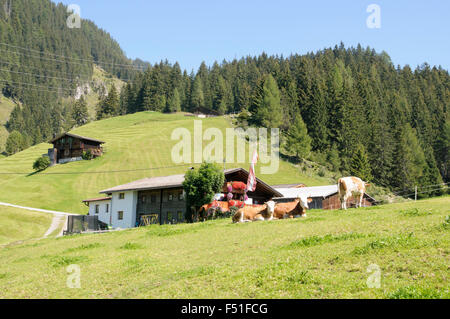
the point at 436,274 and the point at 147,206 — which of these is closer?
the point at 436,274

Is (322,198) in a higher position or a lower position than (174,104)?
lower

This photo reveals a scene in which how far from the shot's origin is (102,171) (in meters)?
82.5

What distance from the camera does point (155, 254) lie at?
1641 centimetres

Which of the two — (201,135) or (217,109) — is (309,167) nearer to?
(201,135)

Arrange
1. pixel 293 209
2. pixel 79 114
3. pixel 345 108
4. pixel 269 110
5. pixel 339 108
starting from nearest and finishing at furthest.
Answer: pixel 293 209
pixel 345 108
pixel 339 108
pixel 269 110
pixel 79 114

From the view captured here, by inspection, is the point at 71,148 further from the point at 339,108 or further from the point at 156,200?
the point at 339,108

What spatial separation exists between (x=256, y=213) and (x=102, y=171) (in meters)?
62.5

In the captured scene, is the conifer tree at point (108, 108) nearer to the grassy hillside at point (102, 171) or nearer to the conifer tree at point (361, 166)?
the grassy hillside at point (102, 171)

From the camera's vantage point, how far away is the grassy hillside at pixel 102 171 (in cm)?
6906

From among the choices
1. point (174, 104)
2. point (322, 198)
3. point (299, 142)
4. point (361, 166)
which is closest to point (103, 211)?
point (322, 198)

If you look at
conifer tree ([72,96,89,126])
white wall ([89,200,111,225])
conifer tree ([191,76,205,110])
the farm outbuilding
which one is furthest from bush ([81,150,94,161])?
conifer tree ([72,96,89,126])

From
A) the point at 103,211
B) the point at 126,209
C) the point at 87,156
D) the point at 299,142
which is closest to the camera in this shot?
the point at 126,209
